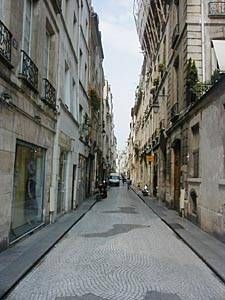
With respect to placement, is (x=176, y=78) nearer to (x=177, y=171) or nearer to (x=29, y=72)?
(x=177, y=171)

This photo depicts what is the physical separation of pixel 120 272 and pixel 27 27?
21.4 feet

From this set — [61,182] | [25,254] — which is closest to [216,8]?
[61,182]

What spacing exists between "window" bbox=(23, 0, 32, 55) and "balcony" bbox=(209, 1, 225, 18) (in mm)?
Answer: 8592

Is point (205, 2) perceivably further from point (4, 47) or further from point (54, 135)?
point (4, 47)

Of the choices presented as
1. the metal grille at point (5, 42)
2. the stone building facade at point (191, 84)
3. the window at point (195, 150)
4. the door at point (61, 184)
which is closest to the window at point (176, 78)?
the stone building facade at point (191, 84)

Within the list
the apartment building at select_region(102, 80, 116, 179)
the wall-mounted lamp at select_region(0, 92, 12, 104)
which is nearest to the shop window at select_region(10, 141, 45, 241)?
the wall-mounted lamp at select_region(0, 92, 12, 104)

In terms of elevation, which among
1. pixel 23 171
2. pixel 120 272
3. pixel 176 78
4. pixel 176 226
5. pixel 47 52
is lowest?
pixel 120 272

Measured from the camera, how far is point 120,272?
258 inches

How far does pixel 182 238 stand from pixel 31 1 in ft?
24.6

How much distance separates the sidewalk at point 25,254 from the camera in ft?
19.1

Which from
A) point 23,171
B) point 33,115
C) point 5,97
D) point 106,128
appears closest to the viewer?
point 5,97

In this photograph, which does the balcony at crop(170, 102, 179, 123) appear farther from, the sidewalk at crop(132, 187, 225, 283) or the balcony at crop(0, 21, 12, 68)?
the balcony at crop(0, 21, 12, 68)

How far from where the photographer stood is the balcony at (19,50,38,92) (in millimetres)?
8938

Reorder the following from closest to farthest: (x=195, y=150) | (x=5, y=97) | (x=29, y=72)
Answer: (x=5, y=97) → (x=29, y=72) → (x=195, y=150)
